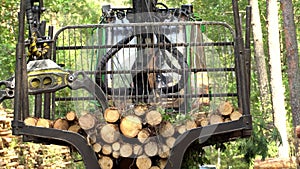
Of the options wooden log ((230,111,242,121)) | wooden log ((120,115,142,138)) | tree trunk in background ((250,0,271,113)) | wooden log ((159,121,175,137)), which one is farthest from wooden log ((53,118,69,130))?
tree trunk in background ((250,0,271,113))

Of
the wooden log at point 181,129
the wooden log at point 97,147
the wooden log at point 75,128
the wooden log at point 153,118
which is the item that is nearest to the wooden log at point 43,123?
the wooden log at point 75,128

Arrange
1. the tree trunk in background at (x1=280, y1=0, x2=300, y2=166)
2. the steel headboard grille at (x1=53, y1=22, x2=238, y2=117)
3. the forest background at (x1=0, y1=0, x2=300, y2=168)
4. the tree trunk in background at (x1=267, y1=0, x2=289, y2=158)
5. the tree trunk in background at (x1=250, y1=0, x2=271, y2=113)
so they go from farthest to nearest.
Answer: the tree trunk in background at (x1=250, y1=0, x2=271, y2=113) → the tree trunk in background at (x1=267, y1=0, x2=289, y2=158) → the tree trunk in background at (x1=280, y1=0, x2=300, y2=166) → the forest background at (x1=0, y1=0, x2=300, y2=168) → the steel headboard grille at (x1=53, y1=22, x2=238, y2=117)

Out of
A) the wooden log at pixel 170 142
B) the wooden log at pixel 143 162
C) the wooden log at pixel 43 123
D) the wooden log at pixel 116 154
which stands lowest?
the wooden log at pixel 143 162

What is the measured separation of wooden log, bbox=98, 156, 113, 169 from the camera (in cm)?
662

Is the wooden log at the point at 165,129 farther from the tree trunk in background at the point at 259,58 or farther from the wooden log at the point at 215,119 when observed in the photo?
the tree trunk in background at the point at 259,58

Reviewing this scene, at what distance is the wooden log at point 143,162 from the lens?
6.55 metres

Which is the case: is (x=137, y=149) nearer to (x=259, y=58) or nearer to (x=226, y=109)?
(x=226, y=109)

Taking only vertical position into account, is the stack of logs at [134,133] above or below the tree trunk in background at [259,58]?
below

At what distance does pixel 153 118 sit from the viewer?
21.4 feet

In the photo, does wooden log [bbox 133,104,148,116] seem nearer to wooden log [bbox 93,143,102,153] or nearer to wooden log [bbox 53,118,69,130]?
wooden log [bbox 93,143,102,153]

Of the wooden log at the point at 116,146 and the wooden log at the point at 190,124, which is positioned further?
the wooden log at the point at 190,124

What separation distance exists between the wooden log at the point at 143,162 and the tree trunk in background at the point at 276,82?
1171 centimetres

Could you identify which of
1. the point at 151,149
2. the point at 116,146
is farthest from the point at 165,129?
the point at 116,146

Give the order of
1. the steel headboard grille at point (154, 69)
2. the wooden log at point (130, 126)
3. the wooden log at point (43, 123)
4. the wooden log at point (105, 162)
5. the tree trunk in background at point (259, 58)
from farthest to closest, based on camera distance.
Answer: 1. the tree trunk in background at point (259, 58)
2. the steel headboard grille at point (154, 69)
3. the wooden log at point (43, 123)
4. the wooden log at point (105, 162)
5. the wooden log at point (130, 126)
